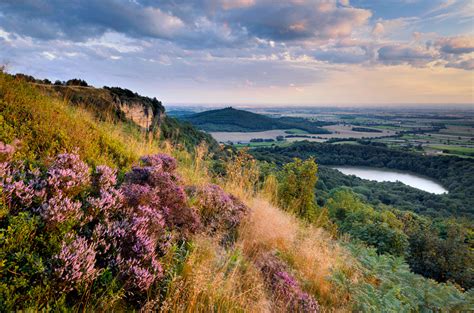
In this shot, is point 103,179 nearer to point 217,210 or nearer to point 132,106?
point 217,210

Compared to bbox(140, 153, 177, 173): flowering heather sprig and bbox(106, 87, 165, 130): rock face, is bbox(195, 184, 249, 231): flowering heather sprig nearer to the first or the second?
bbox(140, 153, 177, 173): flowering heather sprig

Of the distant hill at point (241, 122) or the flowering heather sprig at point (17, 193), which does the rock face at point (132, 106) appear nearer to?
the flowering heather sprig at point (17, 193)

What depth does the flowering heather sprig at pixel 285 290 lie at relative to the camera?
10.4ft

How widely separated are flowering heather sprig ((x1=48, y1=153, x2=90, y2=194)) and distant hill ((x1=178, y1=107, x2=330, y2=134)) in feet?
396

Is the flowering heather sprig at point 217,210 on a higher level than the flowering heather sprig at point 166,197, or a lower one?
lower

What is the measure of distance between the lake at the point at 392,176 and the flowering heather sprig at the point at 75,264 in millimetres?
75649

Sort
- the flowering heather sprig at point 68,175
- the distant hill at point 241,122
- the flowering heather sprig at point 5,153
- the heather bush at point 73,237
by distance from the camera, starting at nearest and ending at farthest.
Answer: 1. the heather bush at point 73,237
2. the flowering heather sprig at point 68,175
3. the flowering heather sprig at point 5,153
4. the distant hill at point 241,122

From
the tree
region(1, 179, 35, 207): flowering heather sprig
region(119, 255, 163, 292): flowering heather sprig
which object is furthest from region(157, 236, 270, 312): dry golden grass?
the tree

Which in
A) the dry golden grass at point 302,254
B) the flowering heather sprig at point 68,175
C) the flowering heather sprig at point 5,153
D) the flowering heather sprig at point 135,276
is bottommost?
the dry golden grass at point 302,254

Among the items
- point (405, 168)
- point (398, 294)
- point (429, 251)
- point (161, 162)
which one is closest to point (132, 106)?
point (161, 162)

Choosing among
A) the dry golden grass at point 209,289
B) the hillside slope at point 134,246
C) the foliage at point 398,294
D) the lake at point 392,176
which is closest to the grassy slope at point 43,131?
the hillside slope at point 134,246

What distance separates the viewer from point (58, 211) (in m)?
2.16

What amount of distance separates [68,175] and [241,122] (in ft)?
449

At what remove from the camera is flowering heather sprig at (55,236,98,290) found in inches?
72.1
